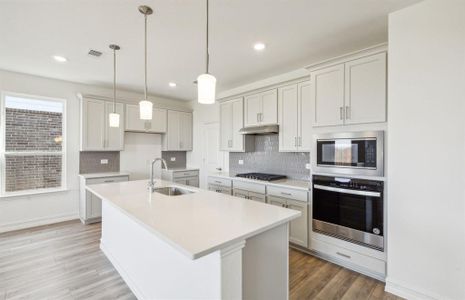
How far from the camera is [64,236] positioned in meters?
3.56

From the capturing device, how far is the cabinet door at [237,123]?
4.11m

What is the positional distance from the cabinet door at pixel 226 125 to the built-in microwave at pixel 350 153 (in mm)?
1855

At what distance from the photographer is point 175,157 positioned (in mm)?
5812

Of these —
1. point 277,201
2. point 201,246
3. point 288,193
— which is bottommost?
point 277,201

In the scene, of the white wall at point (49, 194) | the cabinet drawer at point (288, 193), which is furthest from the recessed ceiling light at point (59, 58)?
the cabinet drawer at point (288, 193)

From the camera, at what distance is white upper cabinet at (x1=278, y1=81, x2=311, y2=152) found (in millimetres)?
3221

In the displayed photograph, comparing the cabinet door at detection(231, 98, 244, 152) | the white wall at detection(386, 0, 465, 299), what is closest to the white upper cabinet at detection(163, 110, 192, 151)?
the cabinet door at detection(231, 98, 244, 152)

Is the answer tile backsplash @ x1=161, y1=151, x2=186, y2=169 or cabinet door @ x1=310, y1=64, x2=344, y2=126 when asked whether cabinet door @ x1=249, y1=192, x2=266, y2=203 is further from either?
tile backsplash @ x1=161, y1=151, x2=186, y2=169

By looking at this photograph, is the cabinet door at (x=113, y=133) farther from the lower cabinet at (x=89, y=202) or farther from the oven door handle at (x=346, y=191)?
the oven door handle at (x=346, y=191)

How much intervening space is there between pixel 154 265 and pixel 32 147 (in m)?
3.66

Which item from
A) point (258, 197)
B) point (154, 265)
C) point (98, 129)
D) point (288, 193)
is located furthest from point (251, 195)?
point (98, 129)

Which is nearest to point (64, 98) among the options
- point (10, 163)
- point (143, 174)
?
point (10, 163)

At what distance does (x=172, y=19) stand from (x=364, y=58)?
6.81ft

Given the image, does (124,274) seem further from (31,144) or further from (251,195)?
(31,144)
